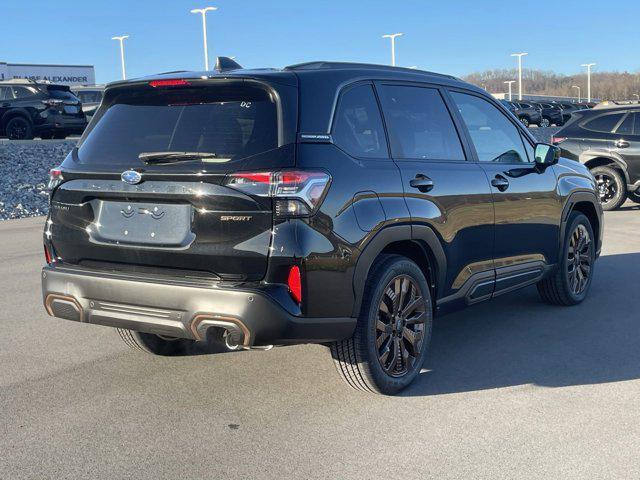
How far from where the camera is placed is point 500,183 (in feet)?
17.4

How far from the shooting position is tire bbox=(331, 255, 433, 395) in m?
4.11

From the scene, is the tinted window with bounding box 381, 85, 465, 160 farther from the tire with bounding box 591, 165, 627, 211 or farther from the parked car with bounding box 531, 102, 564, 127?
the parked car with bounding box 531, 102, 564, 127

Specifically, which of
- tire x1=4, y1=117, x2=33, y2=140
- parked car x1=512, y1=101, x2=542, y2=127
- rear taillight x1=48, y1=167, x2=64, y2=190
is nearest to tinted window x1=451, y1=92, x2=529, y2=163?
rear taillight x1=48, y1=167, x2=64, y2=190

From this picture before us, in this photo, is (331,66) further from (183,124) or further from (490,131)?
(490,131)

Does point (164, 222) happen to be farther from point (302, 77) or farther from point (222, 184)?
point (302, 77)

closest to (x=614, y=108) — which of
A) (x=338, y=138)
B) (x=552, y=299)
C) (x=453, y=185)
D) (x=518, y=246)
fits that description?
(x=552, y=299)

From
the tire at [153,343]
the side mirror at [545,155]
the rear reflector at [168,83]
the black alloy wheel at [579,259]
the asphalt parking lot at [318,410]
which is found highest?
the rear reflector at [168,83]

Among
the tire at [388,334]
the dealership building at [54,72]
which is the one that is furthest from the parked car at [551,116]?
the tire at [388,334]

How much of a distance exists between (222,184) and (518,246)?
2611 mm

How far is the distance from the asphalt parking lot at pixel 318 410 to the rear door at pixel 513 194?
20.9 inches

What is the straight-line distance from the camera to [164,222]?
153 inches

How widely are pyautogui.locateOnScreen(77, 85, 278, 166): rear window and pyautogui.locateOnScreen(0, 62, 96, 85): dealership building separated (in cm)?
6338

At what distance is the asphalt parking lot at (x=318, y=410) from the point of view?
11.4ft

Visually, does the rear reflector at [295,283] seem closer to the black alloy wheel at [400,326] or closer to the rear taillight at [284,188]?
the rear taillight at [284,188]
